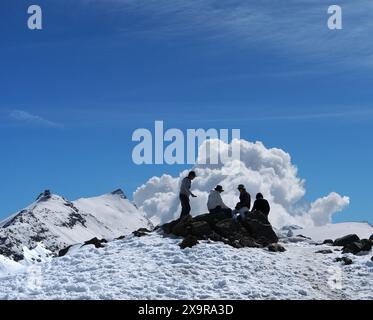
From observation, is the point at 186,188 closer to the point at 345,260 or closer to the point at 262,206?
the point at 262,206

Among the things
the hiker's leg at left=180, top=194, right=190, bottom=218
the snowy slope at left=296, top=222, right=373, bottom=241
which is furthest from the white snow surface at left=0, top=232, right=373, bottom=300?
the snowy slope at left=296, top=222, right=373, bottom=241

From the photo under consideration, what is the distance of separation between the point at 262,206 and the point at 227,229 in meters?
4.04

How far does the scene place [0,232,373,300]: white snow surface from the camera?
95.3 ft

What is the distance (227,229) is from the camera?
36844mm

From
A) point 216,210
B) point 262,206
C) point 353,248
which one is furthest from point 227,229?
point 353,248

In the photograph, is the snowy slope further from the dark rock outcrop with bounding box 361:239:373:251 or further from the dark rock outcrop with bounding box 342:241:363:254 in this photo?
the dark rock outcrop with bounding box 361:239:373:251

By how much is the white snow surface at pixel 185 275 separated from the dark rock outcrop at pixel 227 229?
0.82m

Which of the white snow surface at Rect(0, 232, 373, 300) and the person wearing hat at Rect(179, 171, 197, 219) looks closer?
the white snow surface at Rect(0, 232, 373, 300)

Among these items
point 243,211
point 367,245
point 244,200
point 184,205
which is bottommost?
point 367,245

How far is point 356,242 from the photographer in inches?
1554

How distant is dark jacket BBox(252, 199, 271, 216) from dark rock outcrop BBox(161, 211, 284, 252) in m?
0.85

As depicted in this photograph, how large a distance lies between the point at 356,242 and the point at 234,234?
824 cm

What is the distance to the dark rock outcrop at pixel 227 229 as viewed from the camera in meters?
36.2
